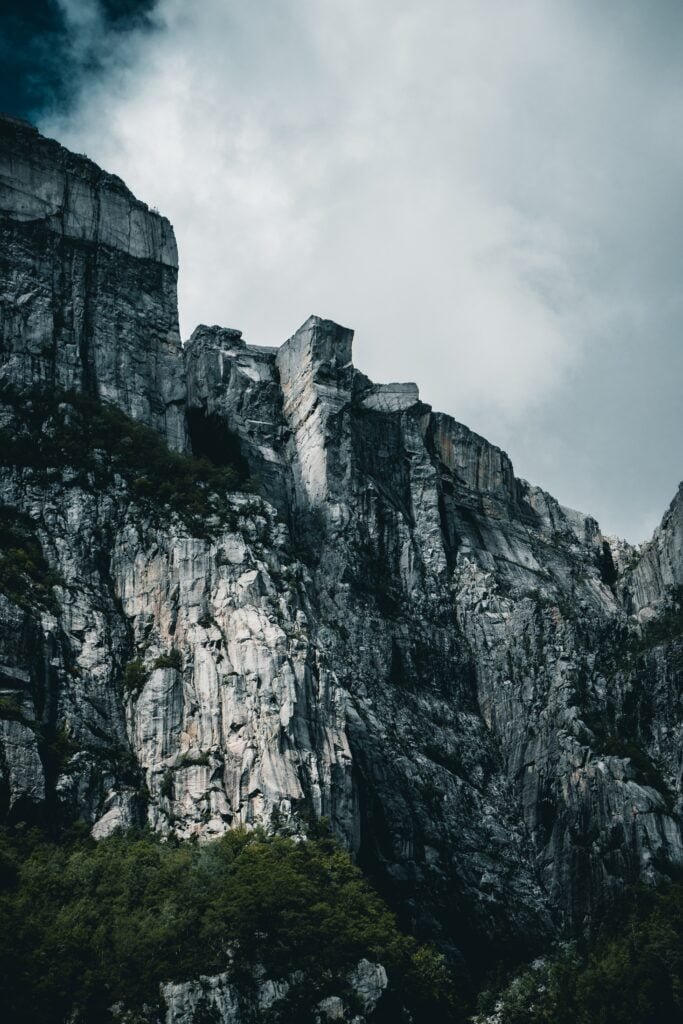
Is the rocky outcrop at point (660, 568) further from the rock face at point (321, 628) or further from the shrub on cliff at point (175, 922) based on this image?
the shrub on cliff at point (175, 922)

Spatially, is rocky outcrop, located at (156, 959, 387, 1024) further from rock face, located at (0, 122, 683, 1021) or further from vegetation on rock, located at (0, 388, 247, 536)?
vegetation on rock, located at (0, 388, 247, 536)

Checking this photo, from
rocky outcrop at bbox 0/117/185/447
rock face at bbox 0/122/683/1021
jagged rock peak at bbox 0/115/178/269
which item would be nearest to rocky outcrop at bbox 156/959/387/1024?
rock face at bbox 0/122/683/1021

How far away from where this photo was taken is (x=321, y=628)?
9662cm

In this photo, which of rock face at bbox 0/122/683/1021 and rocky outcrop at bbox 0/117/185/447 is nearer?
rock face at bbox 0/122/683/1021

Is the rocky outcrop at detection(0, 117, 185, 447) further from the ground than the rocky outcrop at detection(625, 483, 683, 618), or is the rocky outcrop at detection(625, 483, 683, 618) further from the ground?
the rocky outcrop at detection(0, 117, 185, 447)

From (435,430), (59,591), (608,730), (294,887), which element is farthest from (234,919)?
(435,430)

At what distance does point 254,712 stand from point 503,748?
67.2 feet

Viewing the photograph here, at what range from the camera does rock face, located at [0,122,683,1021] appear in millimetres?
83812

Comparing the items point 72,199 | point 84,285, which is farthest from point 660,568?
point 72,199

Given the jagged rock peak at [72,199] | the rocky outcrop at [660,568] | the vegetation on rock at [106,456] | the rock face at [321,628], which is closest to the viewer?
the rock face at [321,628]

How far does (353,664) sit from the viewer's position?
96.4 metres

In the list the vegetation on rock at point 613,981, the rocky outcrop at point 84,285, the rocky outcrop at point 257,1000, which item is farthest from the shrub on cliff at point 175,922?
the rocky outcrop at point 84,285

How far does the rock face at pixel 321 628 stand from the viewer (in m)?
83.8

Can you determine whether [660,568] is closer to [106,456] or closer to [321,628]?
[321,628]
